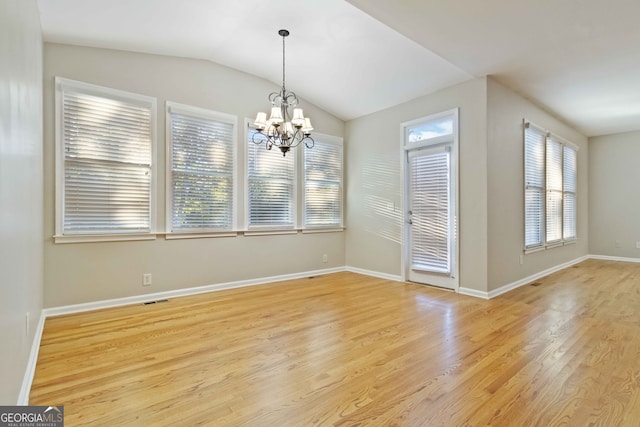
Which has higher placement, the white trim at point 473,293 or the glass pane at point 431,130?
the glass pane at point 431,130

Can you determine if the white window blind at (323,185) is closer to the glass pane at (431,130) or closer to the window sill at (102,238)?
the glass pane at (431,130)

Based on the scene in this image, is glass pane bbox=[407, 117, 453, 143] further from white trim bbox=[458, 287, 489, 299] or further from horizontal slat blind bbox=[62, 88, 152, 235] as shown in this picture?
horizontal slat blind bbox=[62, 88, 152, 235]

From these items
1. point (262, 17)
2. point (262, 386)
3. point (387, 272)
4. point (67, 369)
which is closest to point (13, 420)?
point (67, 369)

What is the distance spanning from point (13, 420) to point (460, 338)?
291 centimetres

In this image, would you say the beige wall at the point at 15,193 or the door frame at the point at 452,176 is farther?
the door frame at the point at 452,176

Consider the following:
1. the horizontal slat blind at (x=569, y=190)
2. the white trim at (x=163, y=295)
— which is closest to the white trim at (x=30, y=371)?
the white trim at (x=163, y=295)

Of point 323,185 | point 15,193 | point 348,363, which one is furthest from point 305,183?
point 15,193

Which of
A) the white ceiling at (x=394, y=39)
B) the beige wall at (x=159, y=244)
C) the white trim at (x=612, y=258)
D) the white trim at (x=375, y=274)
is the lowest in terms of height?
the white trim at (x=375, y=274)

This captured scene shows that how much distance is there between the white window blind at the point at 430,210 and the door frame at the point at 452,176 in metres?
0.08

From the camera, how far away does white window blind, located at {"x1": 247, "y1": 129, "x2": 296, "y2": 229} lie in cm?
479

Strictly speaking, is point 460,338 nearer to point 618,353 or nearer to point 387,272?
point 618,353

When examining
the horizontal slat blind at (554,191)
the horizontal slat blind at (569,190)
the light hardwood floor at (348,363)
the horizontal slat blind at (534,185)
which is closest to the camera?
the light hardwood floor at (348,363)

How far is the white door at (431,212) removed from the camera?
4.40 metres

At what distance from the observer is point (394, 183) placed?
5.12 metres
